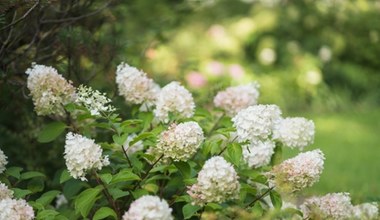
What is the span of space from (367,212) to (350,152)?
4.29 m

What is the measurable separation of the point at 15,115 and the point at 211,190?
2.01 m

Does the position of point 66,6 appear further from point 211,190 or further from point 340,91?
point 340,91

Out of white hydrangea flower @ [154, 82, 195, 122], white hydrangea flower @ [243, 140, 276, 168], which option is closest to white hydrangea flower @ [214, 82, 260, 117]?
white hydrangea flower @ [243, 140, 276, 168]

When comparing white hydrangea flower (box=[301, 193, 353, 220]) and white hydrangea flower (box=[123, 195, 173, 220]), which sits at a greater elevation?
white hydrangea flower (box=[123, 195, 173, 220])

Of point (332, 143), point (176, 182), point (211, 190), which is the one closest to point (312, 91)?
point (332, 143)

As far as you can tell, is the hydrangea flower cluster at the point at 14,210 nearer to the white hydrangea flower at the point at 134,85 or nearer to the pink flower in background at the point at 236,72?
the white hydrangea flower at the point at 134,85

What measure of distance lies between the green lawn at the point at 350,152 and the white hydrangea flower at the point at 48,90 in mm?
2111

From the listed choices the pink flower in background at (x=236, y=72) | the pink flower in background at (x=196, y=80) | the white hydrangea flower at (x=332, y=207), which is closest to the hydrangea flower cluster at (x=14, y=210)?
the white hydrangea flower at (x=332, y=207)

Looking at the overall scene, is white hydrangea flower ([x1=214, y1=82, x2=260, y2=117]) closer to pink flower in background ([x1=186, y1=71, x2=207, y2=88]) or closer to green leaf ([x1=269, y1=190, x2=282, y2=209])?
green leaf ([x1=269, y1=190, x2=282, y2=209])

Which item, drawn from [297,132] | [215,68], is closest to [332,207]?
[297,132]

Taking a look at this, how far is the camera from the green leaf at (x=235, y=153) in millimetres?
2662

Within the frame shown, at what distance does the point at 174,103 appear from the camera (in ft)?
9.92

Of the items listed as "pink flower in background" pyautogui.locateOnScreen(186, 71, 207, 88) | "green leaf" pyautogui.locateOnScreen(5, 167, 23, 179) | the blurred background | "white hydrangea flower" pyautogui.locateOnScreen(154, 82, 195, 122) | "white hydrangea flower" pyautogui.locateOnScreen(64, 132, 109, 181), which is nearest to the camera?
"white hydrangea flower" pyautogui.locateOnScreen(64, 132, 109, 181)

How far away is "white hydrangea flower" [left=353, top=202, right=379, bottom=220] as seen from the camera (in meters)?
2.47
